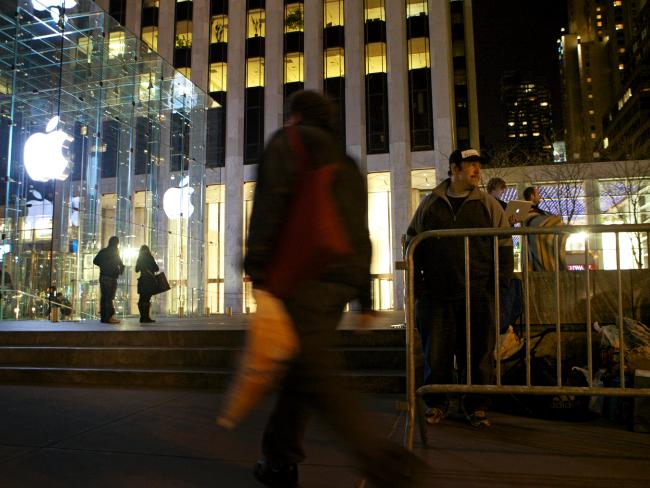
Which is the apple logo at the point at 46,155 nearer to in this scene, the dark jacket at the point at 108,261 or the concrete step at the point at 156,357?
the dark jacket at the point at 108,261

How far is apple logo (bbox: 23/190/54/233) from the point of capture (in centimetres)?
1582

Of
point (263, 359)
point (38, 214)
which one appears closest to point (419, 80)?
point (38, 214)

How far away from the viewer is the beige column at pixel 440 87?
28.8 m

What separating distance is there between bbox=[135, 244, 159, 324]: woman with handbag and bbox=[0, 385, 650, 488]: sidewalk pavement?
7601 millimetres

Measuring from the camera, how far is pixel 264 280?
2.17 m

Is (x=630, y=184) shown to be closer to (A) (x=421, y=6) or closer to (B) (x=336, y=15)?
(A) (x=421, y=6)

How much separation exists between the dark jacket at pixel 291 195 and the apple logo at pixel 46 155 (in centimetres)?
1346

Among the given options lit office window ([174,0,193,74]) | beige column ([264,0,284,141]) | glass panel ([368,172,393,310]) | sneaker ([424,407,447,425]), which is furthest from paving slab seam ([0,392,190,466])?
lit office window ([174,0,193,74])

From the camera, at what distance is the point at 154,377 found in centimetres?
588

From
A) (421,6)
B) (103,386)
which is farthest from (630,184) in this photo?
(103,386)

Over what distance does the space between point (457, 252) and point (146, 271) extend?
986 centimetres

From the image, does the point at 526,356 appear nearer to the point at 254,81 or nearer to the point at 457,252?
the point at 457,252

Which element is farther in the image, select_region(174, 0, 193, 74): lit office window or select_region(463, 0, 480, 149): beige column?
select_region(463, 0, 480, 149): beige column

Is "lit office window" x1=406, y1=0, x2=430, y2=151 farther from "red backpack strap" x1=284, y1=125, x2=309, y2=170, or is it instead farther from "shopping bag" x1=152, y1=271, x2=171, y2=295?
"red backpack strap" x1=284, y1=125, x2=309, y2=170
